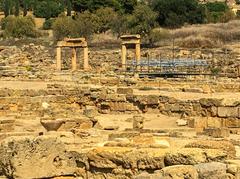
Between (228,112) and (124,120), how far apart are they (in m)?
3.98

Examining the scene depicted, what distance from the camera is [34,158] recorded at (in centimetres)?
890

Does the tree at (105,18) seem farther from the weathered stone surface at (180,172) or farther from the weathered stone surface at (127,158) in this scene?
the weathered stone surface at (180,172)

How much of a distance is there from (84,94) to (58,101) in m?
0.99

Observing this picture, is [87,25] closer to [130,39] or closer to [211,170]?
[130,39]

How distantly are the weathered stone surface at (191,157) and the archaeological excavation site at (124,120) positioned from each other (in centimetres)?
1

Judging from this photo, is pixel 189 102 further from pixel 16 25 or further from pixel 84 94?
pixel 16 25

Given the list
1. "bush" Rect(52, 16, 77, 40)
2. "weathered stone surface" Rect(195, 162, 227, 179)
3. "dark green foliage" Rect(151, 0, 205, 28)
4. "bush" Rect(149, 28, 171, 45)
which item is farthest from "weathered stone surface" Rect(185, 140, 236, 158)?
"dark green foliage" Rect(151, 0, 205, 28)

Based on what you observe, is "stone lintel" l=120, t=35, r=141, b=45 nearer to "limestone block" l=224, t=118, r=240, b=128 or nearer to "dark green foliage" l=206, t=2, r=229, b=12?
"limestone block" l=224, t=118, r=240, b=128

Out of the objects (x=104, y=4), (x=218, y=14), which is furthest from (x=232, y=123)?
(x=218, y=14)

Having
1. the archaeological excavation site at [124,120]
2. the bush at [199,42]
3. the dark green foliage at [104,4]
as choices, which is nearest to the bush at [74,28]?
the archaeological excavation site at [124,120]

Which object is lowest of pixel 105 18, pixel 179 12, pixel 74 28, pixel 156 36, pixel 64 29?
pixel 156 36

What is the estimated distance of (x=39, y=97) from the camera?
78.8 feet

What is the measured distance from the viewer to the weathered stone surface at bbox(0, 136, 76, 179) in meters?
8.84

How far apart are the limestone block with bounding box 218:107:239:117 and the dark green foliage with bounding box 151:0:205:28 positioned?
5342cm
